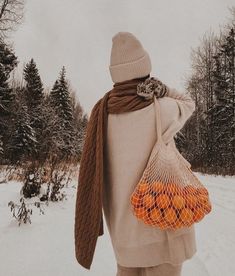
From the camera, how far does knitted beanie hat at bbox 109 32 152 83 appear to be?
1.81 m

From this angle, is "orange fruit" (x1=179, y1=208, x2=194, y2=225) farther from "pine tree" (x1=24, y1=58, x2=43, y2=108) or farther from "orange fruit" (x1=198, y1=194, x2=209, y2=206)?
"pine tree" (x1=24, y1=58, x2=43, y2=108)

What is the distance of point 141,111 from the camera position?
176 cm

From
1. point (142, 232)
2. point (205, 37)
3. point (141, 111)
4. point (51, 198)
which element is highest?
point (205, 37)

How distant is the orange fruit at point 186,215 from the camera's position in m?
1.57

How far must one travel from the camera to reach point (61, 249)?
3.40 meters

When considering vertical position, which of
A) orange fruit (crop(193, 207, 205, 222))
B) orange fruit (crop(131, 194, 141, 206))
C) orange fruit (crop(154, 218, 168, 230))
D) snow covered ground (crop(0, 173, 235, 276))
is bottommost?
snow covered ground (crop(0, 173, 235, 276))

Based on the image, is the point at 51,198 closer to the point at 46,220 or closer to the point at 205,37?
the point at 46,220

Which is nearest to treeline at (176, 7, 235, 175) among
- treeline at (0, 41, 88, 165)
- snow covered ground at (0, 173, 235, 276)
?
treeline at (0, 41, 88, 165)

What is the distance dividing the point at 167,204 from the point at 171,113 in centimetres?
50

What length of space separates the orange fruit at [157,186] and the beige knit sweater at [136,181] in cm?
15

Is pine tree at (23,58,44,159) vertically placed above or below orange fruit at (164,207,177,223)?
above

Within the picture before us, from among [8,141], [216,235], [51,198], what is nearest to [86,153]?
[216,235]

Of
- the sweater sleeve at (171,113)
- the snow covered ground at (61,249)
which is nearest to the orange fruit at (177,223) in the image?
the sweater sleeve at (171,113)

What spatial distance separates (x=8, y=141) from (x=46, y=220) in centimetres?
2135
